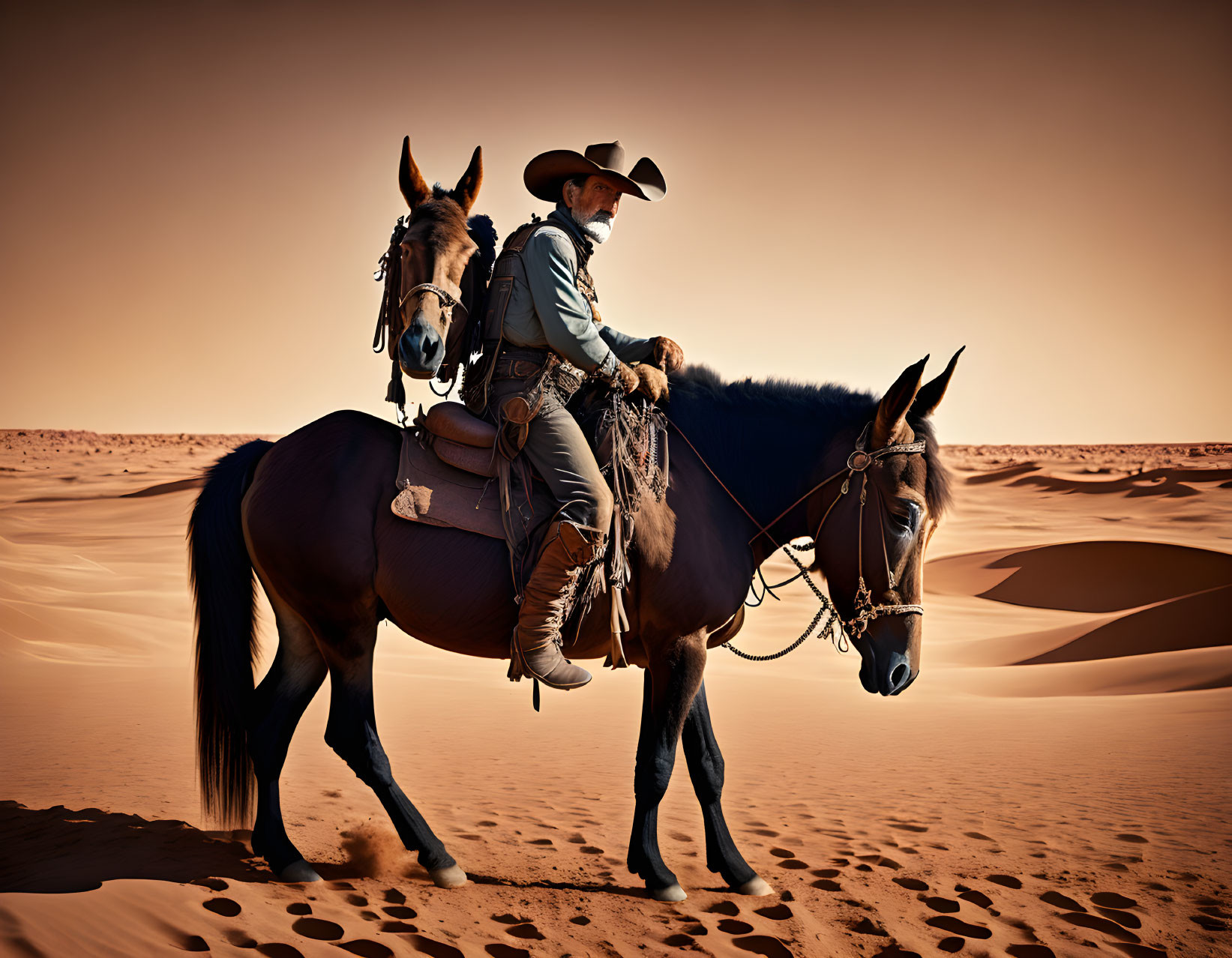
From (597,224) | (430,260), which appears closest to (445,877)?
(430,260)

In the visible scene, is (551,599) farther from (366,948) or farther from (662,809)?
(662,809)

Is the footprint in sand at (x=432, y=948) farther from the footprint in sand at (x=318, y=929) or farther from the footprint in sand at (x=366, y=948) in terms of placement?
the footprint in sand at (x=318, y=929)

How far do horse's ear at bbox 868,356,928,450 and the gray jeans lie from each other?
1.35 m

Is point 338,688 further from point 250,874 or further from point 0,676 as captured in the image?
point 0,676

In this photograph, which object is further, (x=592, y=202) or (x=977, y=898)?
(x=977, y=898)

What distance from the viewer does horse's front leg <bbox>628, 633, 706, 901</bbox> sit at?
4328mm

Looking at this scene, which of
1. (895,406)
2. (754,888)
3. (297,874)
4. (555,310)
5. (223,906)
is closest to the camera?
(223,906)

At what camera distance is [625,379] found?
13.9 ft

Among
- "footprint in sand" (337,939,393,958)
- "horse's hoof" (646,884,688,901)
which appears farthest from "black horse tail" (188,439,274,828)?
"horse's hoof" (646,884,688,901)

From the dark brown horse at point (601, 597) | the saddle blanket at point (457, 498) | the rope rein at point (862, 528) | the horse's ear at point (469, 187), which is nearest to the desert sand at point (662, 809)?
the dark brown horse at point (601, 597)

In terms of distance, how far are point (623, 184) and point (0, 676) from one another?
10.2 meters

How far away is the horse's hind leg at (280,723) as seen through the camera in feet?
14.9

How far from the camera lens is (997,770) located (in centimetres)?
778

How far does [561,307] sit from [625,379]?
0.45m
